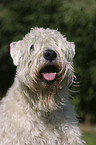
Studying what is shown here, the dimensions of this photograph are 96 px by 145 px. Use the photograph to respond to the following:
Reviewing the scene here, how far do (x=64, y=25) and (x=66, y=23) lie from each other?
0.37 meters

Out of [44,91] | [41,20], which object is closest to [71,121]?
[44,91]

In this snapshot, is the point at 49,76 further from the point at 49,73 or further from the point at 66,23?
the point at 66,23

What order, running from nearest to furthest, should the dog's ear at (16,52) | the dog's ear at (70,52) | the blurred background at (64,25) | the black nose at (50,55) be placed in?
the black nose at (50,55) < the dog's ear at (16,52) < the dog's ear at (70,52) < the blurred background at (64,25)

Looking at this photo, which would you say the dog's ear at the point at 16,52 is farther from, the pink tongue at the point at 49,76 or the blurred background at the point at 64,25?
the blurred background at the point at 64,25

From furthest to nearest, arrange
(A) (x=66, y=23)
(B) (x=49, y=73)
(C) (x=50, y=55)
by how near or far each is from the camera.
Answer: (A) (x=66, y=23), (B) (x=49, y=73), (C) (x=50, y=55)

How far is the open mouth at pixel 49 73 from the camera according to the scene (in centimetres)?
334

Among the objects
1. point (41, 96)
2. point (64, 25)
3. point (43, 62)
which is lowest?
point (41, 96)

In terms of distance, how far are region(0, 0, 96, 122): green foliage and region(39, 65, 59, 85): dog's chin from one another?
7.98m

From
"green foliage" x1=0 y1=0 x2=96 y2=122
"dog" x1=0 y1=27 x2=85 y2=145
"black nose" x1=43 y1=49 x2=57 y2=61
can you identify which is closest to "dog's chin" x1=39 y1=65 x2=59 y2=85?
"dog" x1=0 y1=27 x2=85 y2=145

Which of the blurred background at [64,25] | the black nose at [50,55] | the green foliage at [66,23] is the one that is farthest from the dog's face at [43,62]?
the green foliage at [66,23]

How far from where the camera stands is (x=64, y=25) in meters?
12.2

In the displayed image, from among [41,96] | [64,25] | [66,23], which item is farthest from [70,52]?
[64,25]

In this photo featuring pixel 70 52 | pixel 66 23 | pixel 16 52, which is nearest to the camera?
pixel 16 52

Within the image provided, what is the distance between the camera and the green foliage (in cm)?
1162
